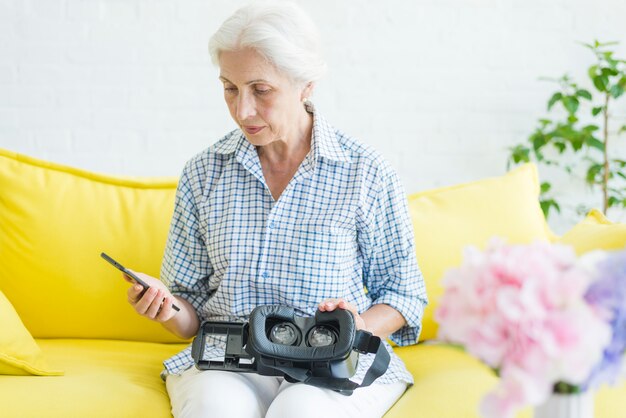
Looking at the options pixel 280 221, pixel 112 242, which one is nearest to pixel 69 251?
pixel 112 242

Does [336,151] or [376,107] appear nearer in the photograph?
[336,151]

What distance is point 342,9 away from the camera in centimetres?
243

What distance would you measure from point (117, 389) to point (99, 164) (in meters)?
1.04

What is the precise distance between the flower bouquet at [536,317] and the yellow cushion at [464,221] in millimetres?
1007

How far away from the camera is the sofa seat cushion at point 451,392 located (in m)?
1.41

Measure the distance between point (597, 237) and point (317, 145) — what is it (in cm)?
69

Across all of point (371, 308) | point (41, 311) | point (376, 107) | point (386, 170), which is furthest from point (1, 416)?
point (376, 107)

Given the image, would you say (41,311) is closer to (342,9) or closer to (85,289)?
(85,289)

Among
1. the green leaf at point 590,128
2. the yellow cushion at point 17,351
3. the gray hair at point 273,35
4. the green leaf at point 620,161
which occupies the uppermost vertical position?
the gray hair at point 273,35

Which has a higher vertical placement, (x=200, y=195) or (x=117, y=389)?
(x=200, y=195)

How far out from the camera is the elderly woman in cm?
150

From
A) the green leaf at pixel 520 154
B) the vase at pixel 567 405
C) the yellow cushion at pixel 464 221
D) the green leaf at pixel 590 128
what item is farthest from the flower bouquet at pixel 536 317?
the green leaf at pixel 590 128

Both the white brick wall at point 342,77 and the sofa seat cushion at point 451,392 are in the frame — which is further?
the white brick wall at point 342,77

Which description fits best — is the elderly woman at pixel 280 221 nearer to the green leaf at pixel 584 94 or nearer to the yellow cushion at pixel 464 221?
the yellow cushion at pixel 464 221
